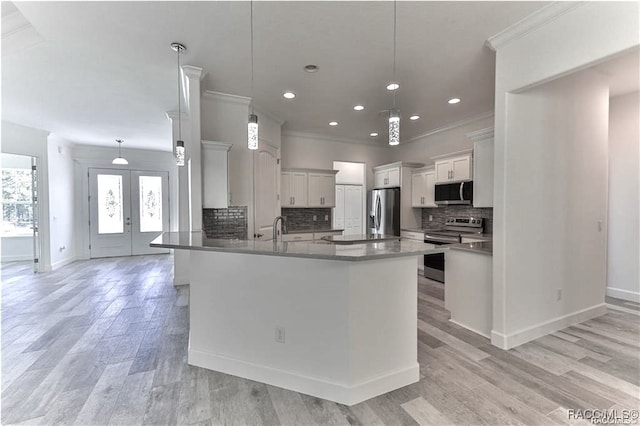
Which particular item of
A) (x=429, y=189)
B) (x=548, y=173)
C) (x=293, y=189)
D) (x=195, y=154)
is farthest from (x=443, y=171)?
(x=195, y=154)

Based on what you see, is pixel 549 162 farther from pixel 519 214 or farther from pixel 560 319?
pixel 560 319

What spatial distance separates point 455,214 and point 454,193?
623mm

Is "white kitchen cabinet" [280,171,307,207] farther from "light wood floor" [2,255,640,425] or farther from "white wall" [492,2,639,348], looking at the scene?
"white wall" [492,2,639,348]

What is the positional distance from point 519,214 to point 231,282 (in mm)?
2664

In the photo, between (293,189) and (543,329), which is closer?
(543,329)

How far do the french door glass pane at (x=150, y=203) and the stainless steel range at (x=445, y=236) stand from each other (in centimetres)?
706

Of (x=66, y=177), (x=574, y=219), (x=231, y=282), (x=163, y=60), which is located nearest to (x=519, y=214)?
(x=574, y=219)

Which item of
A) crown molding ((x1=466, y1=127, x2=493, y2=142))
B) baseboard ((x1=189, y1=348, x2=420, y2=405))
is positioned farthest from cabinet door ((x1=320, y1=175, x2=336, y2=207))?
baseboard ((x1=189, y1=348, x2=420, y2=405))

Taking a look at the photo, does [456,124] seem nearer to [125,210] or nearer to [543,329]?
[543,329]

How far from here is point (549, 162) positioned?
2877 mm

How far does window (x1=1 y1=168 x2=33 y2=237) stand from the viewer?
6500mm

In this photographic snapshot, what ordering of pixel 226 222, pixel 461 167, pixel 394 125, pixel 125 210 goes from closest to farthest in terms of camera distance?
pixel 394 125
pixel 226 222
pixel 461 167
pixel 125 210

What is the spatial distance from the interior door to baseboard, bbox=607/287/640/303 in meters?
5.12

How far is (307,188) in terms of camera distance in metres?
6.02
